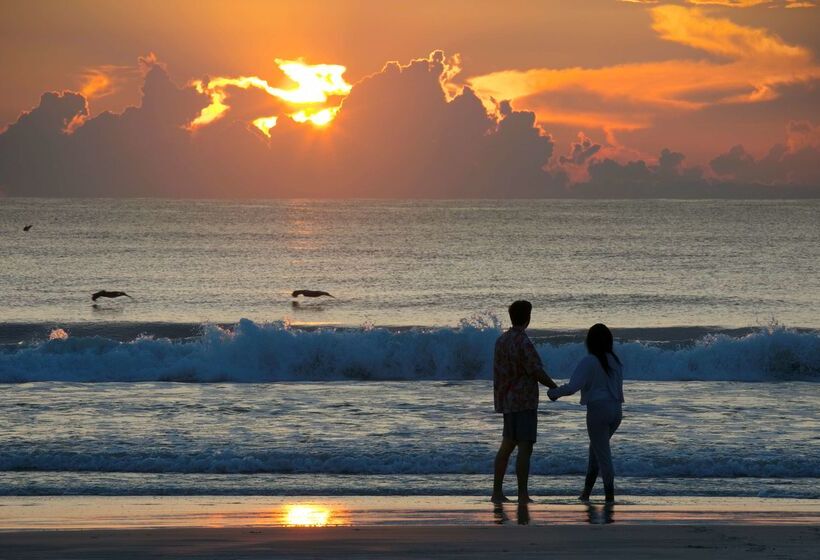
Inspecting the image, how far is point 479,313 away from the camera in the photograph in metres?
37.6

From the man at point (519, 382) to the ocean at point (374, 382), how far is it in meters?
1.36

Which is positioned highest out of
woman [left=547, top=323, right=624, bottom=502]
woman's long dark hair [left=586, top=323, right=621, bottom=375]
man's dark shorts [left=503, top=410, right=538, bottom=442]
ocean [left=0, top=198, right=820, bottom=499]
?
woman's long dark hair [left=586, top=323, right=621, bottom=375]

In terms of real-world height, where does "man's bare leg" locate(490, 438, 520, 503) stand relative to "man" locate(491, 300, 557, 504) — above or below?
below

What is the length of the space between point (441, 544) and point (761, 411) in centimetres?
967

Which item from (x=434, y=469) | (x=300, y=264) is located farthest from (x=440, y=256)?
(x=434, y=469)

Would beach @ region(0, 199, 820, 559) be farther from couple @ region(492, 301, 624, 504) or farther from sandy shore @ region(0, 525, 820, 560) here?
couple @ region(492, 301, 624, 504)

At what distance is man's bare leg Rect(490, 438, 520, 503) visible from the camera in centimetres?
995

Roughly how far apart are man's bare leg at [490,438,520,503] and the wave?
1192 centimetres

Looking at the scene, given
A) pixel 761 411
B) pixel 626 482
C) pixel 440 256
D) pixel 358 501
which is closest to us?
pixel 358 501

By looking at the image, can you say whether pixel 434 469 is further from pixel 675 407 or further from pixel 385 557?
pixel 675 407

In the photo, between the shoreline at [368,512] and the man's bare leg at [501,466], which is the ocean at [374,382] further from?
the man's bare leg at [501,466]

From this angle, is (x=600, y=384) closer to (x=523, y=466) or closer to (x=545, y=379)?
(x=545, y=379)

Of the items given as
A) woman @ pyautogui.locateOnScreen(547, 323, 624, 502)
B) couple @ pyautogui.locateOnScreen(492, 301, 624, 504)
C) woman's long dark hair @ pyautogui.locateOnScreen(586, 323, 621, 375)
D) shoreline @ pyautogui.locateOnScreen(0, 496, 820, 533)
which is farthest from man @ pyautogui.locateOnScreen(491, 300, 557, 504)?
shoreline @ pyautogui.locateOnScreen(0, 496, 820, 533)

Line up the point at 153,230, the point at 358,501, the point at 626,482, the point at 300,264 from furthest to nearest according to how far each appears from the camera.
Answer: the point at 153,230 → the point at 300,264 → the point at 626,482 → the point at 358,501
